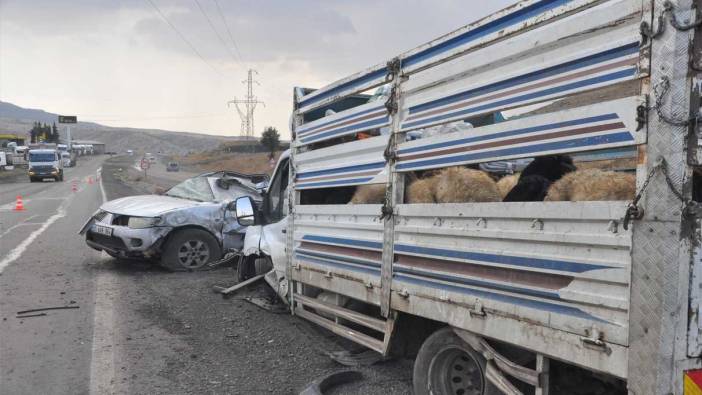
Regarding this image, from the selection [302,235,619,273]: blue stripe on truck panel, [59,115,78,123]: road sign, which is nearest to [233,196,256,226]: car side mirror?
[302,235,619,273]: blue stripe on truck panel

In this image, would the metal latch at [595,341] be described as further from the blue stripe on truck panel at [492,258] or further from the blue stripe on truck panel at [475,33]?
the blue stripe on truck panel at [475,33]

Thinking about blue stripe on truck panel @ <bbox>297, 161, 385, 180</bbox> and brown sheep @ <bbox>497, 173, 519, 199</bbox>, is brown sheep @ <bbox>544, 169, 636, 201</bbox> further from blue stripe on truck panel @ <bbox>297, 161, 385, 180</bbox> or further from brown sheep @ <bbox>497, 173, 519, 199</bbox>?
blue stripe on truck panel @ <bbox>297, 161, 385, 180</bbox>

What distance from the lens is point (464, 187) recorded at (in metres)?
3.25

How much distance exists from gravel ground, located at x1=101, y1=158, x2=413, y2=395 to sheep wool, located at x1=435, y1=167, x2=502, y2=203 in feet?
4.93

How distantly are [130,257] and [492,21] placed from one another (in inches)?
267

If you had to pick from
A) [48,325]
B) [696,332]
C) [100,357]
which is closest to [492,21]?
[696,332]

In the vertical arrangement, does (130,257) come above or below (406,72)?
below

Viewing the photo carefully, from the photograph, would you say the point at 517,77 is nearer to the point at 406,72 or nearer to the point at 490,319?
the point at 406,72

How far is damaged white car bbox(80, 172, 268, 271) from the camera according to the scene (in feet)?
26.3

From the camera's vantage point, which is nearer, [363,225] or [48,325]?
[363,225]

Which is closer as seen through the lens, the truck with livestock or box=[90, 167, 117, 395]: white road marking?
the truck with livestock

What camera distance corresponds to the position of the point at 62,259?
898cm

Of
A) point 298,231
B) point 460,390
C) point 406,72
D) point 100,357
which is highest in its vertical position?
point 406,72

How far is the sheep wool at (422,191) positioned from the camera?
3.46 meters
